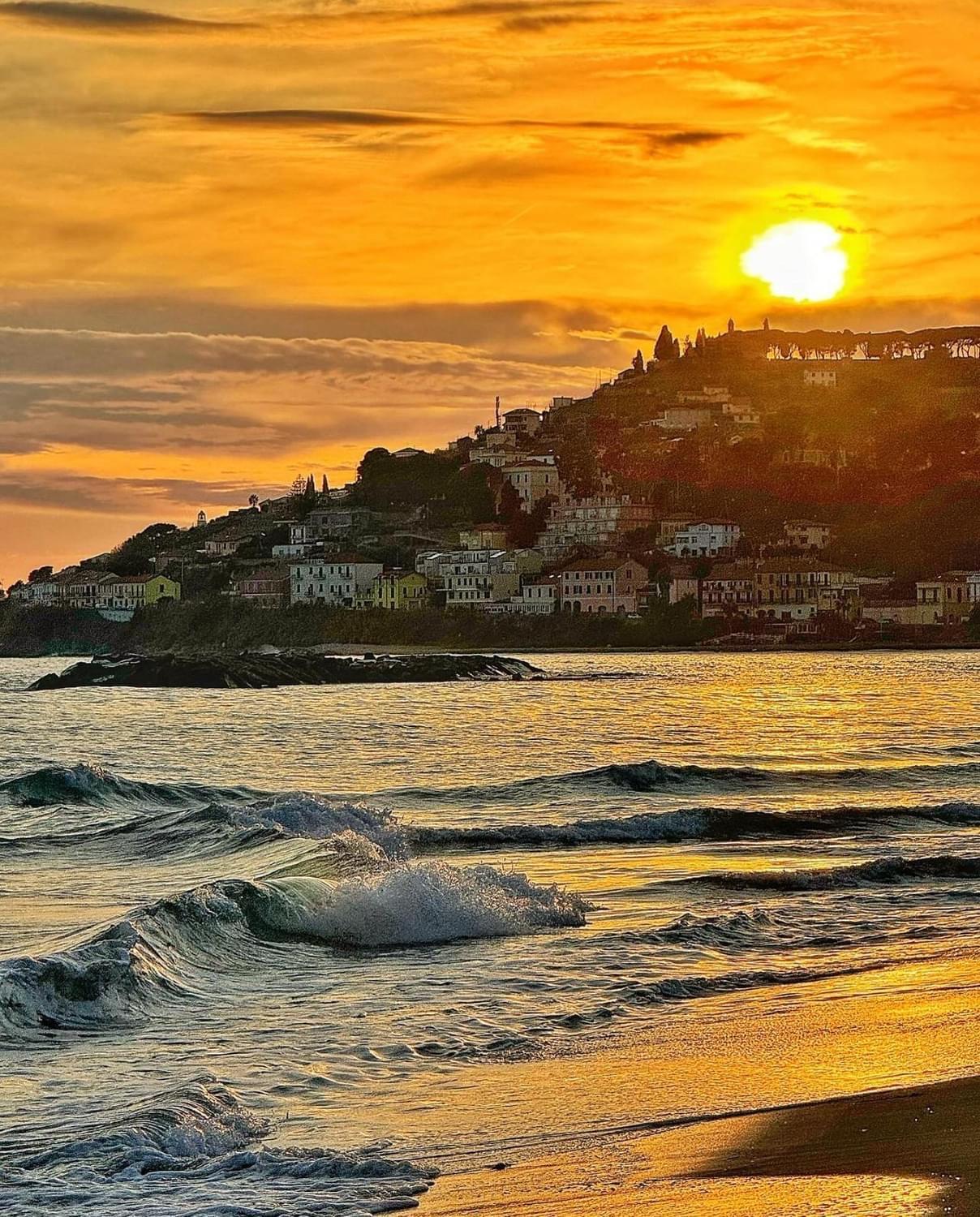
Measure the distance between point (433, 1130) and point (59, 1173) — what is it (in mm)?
1877

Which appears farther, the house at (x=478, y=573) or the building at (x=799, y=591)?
the house at (x=478, y=573)

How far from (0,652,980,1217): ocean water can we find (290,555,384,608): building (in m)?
118

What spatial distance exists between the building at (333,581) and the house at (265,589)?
99 centimetres

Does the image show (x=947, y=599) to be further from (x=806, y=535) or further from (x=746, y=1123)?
(x=746, y=1123)

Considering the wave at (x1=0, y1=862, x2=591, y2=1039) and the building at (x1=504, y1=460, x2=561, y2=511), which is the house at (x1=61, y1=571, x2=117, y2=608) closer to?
the building at (x1=504, y1=460, x2=561, y2=511)

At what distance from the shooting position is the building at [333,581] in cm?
15464

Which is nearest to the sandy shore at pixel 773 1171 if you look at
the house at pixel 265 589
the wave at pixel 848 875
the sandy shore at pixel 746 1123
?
the sandy shore at pixel 746 1123

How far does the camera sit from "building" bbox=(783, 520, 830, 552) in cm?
15888

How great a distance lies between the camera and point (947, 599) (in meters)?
142

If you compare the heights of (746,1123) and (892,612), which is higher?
(892,612)

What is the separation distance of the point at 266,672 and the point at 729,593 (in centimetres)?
5852

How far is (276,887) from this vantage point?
16281 millimetres

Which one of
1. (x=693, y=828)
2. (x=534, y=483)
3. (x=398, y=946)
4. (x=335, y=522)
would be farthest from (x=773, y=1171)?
(x=335, y=522)

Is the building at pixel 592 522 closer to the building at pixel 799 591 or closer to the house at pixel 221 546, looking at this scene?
the building at pixel 799 591
